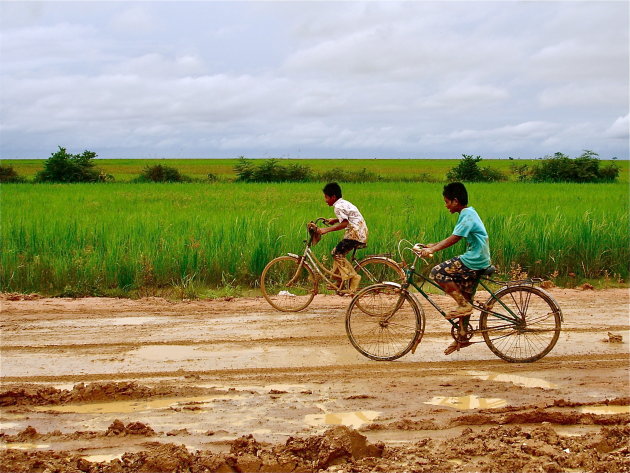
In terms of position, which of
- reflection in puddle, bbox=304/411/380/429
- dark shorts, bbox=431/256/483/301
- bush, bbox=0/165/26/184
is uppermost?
bush, bbox=0/165/26/184

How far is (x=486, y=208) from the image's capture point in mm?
17203

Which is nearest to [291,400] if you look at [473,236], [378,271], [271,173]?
[473,236]

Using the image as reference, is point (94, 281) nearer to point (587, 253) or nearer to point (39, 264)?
point (39, 264)

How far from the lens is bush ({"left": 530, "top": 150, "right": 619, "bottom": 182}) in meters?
32.7

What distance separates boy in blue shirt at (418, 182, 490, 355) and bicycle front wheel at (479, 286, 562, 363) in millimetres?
272

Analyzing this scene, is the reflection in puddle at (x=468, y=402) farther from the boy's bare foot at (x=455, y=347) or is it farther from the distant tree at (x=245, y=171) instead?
the distant tree at (x=245, y=171)

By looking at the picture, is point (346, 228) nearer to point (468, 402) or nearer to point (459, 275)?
point (459, 275)

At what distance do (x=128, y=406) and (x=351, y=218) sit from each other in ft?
12.7

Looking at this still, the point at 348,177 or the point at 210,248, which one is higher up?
the point at 348,177

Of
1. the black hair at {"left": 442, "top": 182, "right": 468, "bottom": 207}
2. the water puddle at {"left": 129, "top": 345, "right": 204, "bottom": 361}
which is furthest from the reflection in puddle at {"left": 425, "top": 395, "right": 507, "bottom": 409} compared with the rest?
the water puddle at {"left": 129, "top": 345, "right": 204, "bottom": 361}

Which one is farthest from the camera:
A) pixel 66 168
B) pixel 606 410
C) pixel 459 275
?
pixel 66 168

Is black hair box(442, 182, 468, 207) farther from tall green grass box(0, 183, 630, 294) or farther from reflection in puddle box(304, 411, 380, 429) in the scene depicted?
tall green grass box(0, 183, 630, 294)

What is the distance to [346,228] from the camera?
7.85m

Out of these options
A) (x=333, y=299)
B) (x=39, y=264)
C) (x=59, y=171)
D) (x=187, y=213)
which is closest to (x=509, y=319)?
(x=333, y=299)
